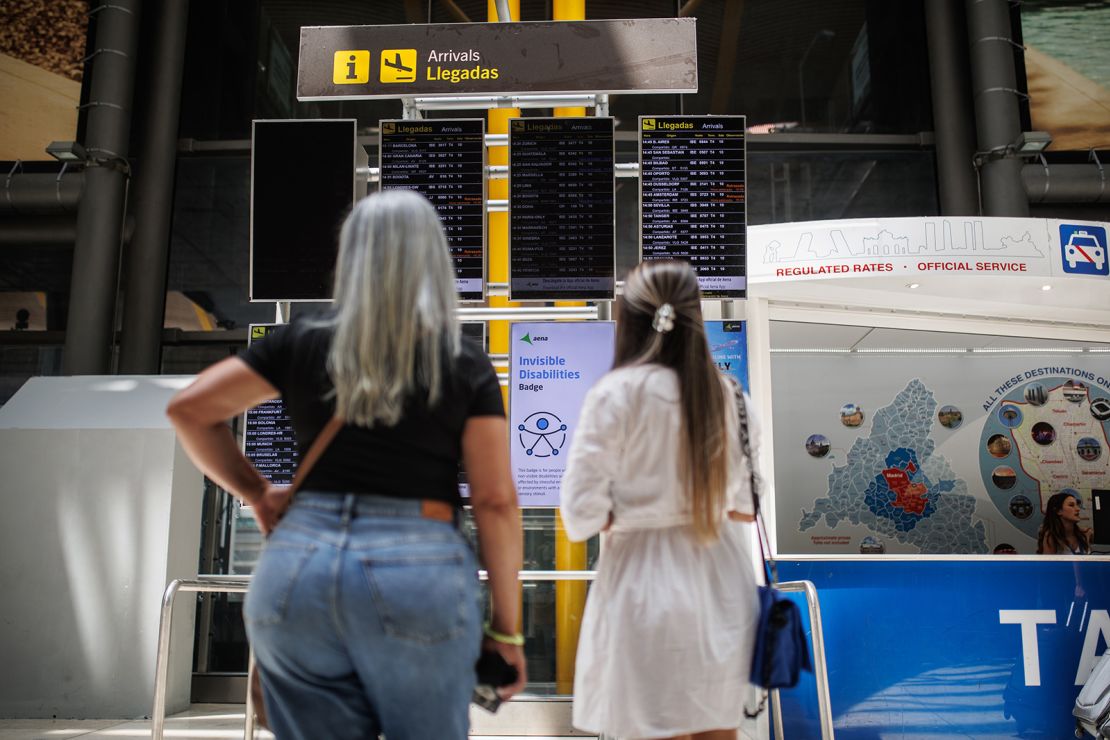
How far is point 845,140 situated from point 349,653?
975cm

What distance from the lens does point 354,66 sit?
4438 millimetres

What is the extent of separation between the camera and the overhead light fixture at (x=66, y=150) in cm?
904

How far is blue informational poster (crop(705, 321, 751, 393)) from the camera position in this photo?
574 centimetres

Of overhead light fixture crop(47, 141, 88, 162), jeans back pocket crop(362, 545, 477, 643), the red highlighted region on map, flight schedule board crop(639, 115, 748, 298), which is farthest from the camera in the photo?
overhead light fixture crop(47, 141, 88, 162)

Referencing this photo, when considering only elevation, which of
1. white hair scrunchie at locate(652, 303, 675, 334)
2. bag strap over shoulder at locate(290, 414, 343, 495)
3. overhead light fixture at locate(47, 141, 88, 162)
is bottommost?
bag strap over shoulder at locate(290, 414, 343, 495)

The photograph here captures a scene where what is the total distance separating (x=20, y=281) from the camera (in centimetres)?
1016

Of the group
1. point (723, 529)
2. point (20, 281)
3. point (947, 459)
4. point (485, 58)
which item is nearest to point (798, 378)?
point (947, 459)

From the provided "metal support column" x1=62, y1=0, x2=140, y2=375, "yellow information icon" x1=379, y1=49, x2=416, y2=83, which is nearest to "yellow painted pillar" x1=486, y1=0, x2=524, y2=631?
"yellow information icon" x1=379, y1=49, x2=416, y2=83

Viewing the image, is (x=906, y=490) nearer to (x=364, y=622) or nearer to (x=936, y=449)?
(x=936, y=449)

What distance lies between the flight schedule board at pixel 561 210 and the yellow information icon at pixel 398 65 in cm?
55

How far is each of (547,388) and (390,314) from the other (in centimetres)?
303

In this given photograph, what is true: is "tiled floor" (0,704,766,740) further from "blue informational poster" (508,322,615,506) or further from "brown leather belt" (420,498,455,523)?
"brown leather belt" (420,498,455,523)

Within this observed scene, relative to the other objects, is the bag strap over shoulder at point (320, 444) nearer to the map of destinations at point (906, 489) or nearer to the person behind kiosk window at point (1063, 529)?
the map of destinations at point (906, 489)

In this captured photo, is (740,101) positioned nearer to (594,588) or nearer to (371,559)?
(594,588)
